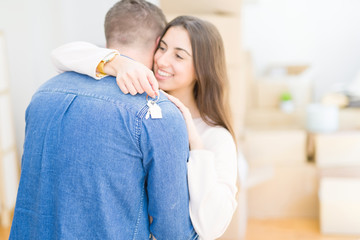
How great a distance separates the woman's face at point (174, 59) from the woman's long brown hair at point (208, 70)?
0.6 inches

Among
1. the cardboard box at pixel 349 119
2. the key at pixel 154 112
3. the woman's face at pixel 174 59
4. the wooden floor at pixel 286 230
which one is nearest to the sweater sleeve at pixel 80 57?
the key at pixel 154 112

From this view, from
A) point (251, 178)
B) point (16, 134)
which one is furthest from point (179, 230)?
point (16, 134)

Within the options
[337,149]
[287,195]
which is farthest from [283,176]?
[337,149]

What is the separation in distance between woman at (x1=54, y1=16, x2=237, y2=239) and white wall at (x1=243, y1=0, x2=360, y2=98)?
3.13m

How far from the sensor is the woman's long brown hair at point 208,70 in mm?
1093

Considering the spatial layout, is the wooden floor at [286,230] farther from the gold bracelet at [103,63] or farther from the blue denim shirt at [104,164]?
the gold bracelet at [103,63]

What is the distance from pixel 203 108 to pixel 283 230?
67.0 inches

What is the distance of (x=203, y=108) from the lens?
3.85 feet

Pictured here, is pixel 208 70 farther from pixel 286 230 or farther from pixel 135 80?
pixel 286 230

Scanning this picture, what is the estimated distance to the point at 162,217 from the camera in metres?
0.79

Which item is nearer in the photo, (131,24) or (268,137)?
(131,24)

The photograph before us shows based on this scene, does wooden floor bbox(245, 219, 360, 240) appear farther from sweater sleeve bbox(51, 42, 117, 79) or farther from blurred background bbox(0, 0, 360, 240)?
sweater sleeve bbox(51, 42, 117, 79)

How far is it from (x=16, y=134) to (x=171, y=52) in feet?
7.53

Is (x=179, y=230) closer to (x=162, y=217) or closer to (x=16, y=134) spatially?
(x=162, y=217)
